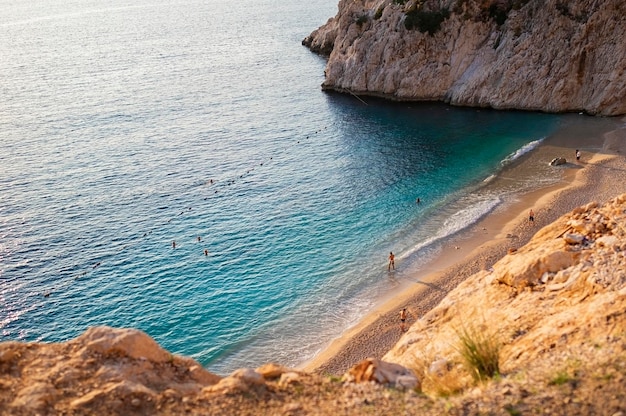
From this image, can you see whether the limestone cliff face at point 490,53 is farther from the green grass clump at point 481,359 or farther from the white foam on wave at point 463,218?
the green grass clump at point 481,359

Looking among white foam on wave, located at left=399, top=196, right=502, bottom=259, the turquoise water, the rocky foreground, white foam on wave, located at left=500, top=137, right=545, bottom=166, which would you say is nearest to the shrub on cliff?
the turquoise water

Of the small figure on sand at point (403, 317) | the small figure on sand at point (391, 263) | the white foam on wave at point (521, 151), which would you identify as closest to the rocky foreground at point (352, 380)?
the small figure on sand at point (403, 317)

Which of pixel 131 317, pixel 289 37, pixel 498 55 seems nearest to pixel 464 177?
pixel 498 55

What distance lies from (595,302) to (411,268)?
24.3m

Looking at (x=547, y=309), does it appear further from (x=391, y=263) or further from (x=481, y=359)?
(x=391, y=263)

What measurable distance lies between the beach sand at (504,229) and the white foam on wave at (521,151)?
0.79 metres

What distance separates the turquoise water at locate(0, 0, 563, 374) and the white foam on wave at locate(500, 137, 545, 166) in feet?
0.96

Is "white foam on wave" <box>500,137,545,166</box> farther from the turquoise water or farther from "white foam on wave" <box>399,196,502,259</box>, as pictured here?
"white foam on wave" <box>399,196,502,259</box>

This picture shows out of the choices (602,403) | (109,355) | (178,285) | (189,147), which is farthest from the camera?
(189,147)

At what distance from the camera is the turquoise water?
37312mm

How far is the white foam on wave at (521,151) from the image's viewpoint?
5846 centimetres

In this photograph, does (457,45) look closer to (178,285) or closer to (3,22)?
(178,285)

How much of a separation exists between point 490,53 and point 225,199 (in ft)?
133

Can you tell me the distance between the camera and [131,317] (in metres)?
37.1
